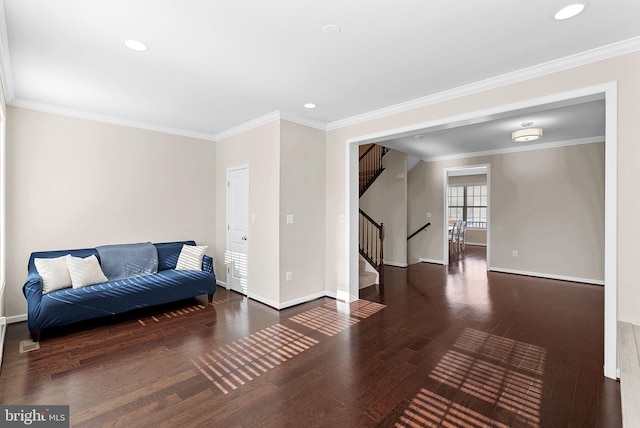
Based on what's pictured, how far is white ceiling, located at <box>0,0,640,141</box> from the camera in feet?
6.55

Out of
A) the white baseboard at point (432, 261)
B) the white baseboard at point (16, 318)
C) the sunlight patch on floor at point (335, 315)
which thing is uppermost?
the white baseboard at point (432, 261)

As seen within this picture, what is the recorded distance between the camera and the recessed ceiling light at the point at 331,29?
2.17m

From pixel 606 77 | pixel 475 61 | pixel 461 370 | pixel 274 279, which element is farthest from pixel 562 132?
pixel 274 279

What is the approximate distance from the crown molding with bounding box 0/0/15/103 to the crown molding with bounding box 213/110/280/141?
Answer: 97.9 inches

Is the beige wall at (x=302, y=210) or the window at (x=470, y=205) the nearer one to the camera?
the beige wall at (x=302, y=210)

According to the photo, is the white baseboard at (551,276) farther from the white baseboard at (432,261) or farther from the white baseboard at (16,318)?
the white baseboard at (16,318)

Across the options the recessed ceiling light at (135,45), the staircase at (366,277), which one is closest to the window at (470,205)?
the staircase at (366,277)

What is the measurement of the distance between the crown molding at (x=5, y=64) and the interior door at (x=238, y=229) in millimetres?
2609

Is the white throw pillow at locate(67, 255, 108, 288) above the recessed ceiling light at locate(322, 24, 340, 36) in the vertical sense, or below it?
below

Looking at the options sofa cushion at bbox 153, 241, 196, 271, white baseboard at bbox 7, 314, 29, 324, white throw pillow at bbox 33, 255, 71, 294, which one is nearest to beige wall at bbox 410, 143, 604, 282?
sofa cushion at bbox 153, 241, 196, 271

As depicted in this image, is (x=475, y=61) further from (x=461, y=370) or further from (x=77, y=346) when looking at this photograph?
(x=77, y=346)

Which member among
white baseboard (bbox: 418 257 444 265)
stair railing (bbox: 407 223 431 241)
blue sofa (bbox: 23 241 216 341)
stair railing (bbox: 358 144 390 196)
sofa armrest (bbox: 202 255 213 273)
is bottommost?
white baseboard (bbox: 418 257 444 265)

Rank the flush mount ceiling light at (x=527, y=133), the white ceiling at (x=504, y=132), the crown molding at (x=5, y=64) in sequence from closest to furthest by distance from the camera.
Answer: the crown molding at (x=5, y=64)
the white ceiling at (x=504, y=132)
the flush mount ceiling light at (x=527, y=133)

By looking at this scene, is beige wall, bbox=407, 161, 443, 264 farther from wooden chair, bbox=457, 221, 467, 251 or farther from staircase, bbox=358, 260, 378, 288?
wooden chair, bbox=457, 221, 467, 251
